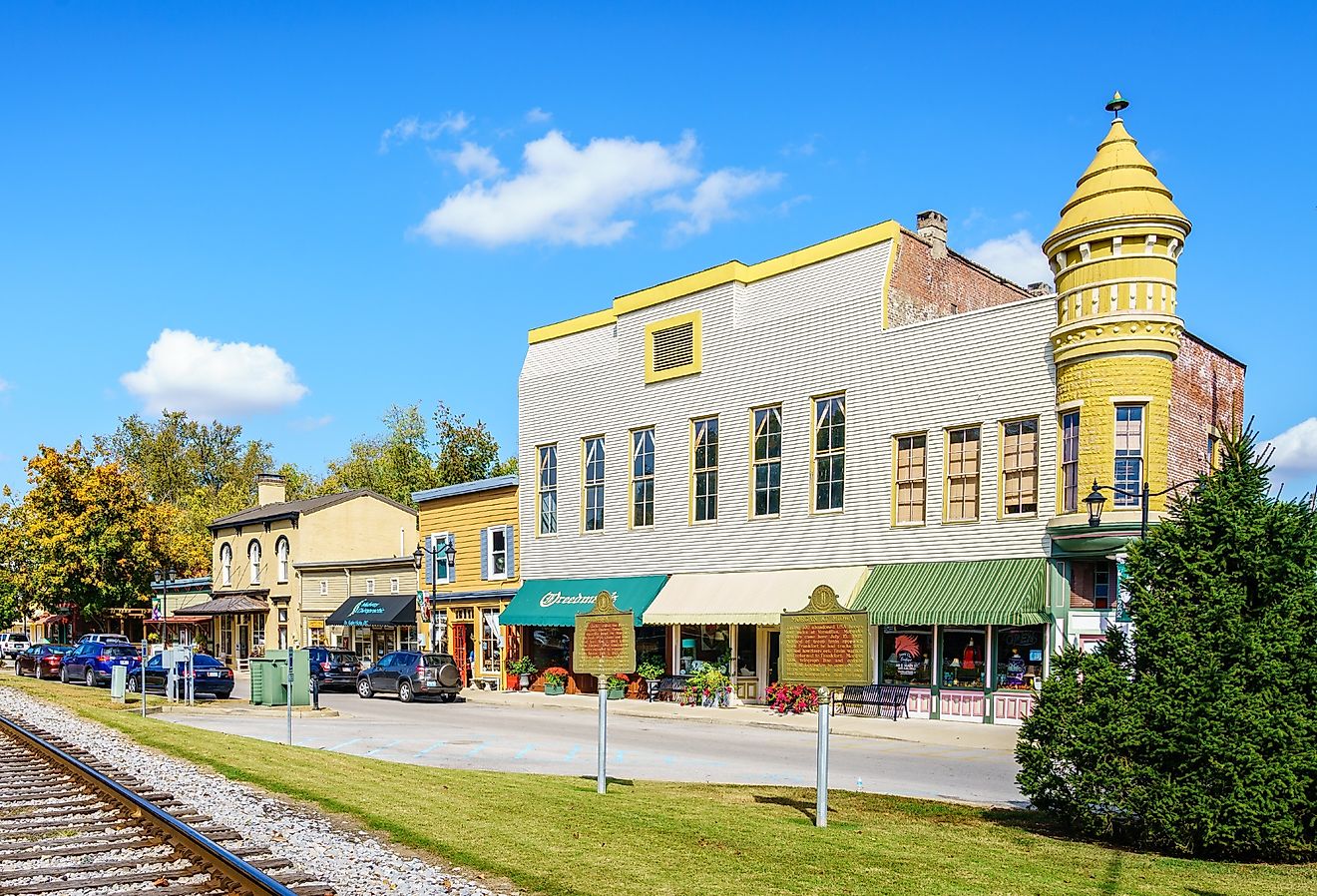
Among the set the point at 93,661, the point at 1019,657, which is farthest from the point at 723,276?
the point at 93,661

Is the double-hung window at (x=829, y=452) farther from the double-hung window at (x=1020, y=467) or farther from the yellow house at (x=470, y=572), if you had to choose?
the yellow house at (x=470, y=572)

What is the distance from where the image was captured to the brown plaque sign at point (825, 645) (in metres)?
12.9

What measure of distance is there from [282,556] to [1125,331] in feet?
138

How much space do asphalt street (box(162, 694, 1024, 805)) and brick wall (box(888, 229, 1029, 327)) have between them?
37.8 feet

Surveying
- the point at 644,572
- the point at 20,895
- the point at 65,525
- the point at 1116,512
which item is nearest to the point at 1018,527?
the point at 1116,512

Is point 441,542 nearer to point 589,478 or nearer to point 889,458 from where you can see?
point 589,478

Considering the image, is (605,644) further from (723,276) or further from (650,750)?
(723,276)

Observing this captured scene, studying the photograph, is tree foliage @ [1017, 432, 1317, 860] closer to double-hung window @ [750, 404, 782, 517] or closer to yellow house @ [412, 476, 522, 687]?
double-hung window @ [750, 404, 782, 517]

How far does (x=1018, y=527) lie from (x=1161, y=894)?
758 inches

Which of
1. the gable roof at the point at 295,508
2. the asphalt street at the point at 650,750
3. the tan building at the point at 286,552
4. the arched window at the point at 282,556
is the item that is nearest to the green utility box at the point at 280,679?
the asphalt street at the point at 650,750

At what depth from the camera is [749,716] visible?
97.6 ft

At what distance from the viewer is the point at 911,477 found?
30188 mm

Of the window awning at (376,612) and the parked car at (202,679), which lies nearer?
the parked car at (202,679)

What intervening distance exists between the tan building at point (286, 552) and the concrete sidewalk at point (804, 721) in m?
21.0
